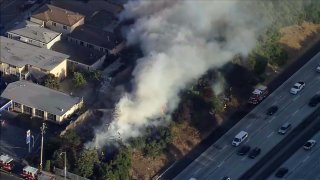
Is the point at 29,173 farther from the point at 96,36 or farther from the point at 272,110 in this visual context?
the point at 272,110

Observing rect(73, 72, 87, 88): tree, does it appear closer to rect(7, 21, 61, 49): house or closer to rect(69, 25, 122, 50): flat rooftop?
rect(69, 25, 122, 50): flat rooftop

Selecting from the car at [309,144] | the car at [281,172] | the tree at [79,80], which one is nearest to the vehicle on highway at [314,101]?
the car at [309,144]

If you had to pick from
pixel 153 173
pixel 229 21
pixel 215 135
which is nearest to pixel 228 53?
pixel 229 21

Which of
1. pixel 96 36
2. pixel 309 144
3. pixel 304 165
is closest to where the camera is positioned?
pixel 304 165

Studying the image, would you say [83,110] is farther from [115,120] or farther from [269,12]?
[269,12]

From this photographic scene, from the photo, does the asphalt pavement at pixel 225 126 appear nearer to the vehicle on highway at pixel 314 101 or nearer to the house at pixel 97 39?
the vehicle on highway at pixel 314 101

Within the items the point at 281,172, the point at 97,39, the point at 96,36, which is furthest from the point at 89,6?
the point at 281,172
